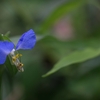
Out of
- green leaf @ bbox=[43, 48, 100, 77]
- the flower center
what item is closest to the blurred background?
green leaf @ bbox=[43, 48, 100, 77]

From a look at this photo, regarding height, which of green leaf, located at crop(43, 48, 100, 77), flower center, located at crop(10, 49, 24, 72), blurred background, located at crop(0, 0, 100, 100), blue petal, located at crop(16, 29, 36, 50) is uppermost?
blue petal, located at crop(16, 29, 36, 50)

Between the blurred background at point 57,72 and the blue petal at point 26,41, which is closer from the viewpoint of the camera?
the blue petal at point 26,41

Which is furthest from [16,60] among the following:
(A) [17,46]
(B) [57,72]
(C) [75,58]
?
(B) [57,72]

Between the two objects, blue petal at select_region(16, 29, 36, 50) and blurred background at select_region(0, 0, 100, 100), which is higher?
blue petal at select_region(16, 29, 36, 50)

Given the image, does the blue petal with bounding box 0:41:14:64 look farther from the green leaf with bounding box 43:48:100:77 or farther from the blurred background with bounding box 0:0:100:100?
the blurred background with bounding box 0:0:100:100

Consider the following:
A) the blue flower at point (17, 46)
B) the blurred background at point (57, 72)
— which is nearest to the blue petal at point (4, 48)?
the blue flower at point (17, 46)

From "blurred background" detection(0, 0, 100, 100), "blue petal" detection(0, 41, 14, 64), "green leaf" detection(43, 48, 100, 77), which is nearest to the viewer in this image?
"blue petal" detection(0, 41, 14, 64)

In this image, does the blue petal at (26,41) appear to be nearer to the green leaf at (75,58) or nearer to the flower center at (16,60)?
the flower center at (16,60)

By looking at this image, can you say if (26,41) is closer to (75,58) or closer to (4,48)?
(4,48)
